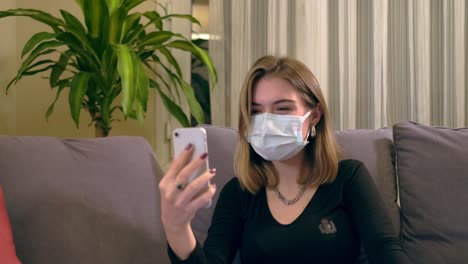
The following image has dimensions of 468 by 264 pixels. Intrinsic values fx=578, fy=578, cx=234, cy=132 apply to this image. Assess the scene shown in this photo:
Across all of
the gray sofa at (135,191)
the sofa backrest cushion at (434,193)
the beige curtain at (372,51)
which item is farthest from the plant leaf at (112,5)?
the sofa backrest cushion at (434,193)

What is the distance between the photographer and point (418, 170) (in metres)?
1.65

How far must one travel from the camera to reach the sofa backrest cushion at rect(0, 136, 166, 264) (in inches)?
54.8

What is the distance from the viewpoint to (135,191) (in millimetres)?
1541

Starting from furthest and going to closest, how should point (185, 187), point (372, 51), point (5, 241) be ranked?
point (372, 51) → point (5, 241) → point (185, 187)

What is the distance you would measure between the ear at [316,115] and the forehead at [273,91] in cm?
7

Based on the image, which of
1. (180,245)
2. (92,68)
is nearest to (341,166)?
(180,245)

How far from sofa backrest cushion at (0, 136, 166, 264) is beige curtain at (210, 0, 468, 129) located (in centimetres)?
93

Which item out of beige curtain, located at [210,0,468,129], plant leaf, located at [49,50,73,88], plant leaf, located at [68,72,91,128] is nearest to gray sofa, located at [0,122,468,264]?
plant leaf, located at [68,72,91,128]

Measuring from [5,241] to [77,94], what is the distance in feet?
2.72

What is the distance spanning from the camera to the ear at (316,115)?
1.48m

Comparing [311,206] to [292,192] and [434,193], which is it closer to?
[292,192]

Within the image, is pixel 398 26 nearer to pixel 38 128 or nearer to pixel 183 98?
pixel 183 98

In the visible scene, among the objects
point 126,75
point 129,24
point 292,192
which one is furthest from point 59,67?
point 292,192

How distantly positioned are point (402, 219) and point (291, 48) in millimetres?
949
